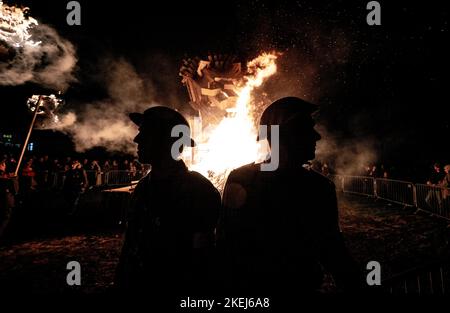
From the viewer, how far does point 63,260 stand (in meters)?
6.18

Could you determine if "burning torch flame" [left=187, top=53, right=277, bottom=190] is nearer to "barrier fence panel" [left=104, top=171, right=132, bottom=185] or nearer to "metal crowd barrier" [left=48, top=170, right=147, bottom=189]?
"metal crowd barrier" [left=48, top=170, right=147, bottom=189]

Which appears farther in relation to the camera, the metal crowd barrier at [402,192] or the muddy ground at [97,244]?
the metal crowd barrier at [402,192]

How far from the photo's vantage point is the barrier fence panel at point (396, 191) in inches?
482

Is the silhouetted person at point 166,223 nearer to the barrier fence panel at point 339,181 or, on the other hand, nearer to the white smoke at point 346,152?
the barrier fence panel at point 339,181

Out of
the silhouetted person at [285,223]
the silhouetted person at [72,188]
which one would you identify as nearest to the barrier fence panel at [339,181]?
the silhouetted person at [72,188]

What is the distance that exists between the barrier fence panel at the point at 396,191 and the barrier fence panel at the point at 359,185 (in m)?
0.80

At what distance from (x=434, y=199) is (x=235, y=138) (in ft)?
24.7

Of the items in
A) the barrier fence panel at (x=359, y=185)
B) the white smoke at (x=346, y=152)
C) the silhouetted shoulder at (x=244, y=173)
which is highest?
the white smoke at (x=346, y=152)

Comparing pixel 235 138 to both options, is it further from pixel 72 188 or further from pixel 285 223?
pixel 285 223

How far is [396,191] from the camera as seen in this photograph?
13305mm

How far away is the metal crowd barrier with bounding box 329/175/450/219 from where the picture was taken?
9.73 metres
